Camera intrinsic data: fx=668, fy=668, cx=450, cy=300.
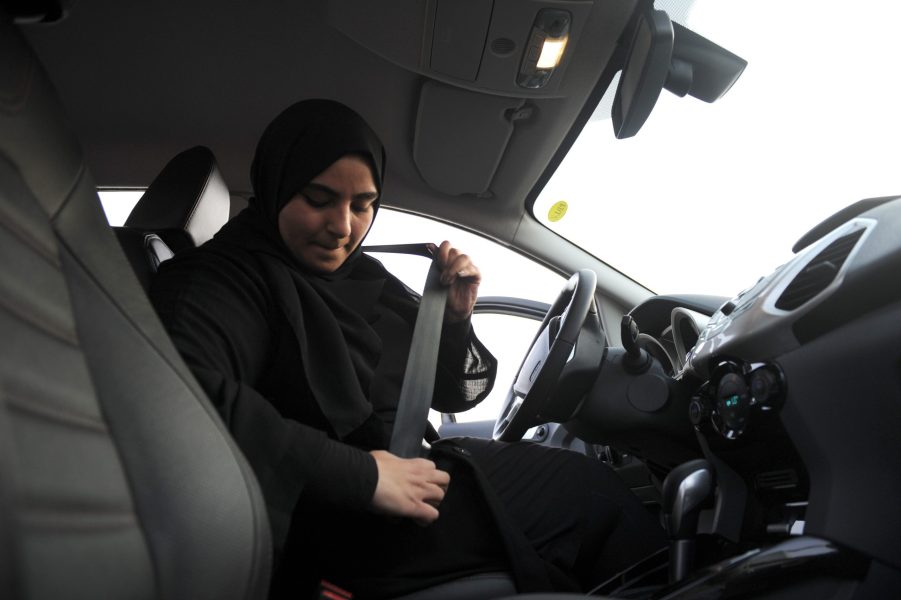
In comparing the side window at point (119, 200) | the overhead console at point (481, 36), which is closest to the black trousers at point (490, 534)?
the overhead console at point (481, 36)

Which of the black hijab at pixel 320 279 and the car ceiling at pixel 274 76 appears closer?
the black hijab at pixel 320 279

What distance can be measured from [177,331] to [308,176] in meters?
0.42

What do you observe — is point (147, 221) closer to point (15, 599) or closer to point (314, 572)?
point (314, 572)

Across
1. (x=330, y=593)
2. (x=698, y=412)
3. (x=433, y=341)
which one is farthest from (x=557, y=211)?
(x=330, y=593)

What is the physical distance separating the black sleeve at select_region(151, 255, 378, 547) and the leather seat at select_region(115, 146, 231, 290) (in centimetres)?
32

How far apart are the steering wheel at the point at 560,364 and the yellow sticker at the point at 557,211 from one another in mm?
828

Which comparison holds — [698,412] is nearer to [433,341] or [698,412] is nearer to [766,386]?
[766,386]

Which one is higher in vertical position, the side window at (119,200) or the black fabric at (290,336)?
the side window at (119,200)

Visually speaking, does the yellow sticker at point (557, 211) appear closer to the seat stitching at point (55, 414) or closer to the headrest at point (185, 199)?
the headrest at point (185, 199)

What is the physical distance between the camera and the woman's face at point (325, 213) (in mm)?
1206

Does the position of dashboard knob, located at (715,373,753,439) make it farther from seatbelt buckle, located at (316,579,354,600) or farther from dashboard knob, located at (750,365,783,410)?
seatbelt buckle, located at (316,579,354,600)

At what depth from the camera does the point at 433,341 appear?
1.40 m

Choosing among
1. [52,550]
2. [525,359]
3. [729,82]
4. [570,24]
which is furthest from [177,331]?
[729,82]

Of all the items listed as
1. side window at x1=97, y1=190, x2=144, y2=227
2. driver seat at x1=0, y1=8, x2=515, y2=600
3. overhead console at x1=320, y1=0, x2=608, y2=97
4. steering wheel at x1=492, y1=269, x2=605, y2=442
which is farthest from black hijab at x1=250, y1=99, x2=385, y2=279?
side window at x1=97, y1=190, x2=144, y2=227
